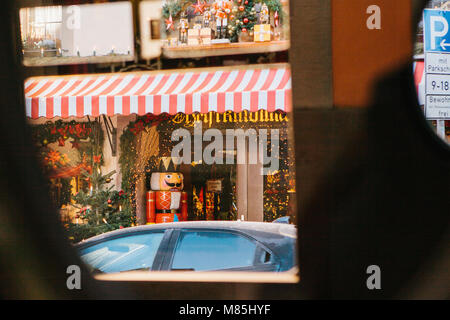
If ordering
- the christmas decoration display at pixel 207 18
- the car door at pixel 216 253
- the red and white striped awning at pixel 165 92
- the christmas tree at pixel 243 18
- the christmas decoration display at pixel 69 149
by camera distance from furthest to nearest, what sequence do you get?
the christmas tree at pixel 243 18
the christmas decoration display at pixel 207 18
the red and white striped awning at pixel 165 92
the christmas decoration display at pixel 69 149
the car door at pixel 216 253

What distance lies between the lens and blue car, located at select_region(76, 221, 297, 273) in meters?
2.42

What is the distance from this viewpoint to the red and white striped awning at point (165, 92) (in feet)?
10.8

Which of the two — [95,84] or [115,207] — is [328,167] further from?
[115,207]

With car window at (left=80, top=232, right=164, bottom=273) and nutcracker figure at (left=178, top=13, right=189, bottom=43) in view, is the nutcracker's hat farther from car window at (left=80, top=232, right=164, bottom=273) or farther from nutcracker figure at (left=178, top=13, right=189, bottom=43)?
car window at (left=80, top=232, right=164, bottom=273)

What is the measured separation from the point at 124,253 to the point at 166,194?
7.10 ft

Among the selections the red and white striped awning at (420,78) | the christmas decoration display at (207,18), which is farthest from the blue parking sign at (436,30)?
the christmas decoration display at (207,18)

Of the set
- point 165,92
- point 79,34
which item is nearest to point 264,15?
point 165,92

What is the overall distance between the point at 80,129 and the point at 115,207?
2.77ft

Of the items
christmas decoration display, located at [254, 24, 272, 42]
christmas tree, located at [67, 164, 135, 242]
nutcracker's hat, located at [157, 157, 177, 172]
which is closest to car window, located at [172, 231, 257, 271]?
christmas tree, located at [67, 164, 135, 242]

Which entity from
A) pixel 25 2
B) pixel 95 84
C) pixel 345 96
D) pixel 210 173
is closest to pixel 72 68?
pixel 95 84

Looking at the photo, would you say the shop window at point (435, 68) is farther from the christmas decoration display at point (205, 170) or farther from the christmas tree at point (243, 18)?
the christmas tree at point (243, 18)

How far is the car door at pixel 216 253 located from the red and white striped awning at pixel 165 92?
0.98 metres

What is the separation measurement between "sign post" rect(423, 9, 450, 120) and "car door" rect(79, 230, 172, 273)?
65.2 inches

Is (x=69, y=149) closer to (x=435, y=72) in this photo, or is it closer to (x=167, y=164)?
(x=167, y=164)
